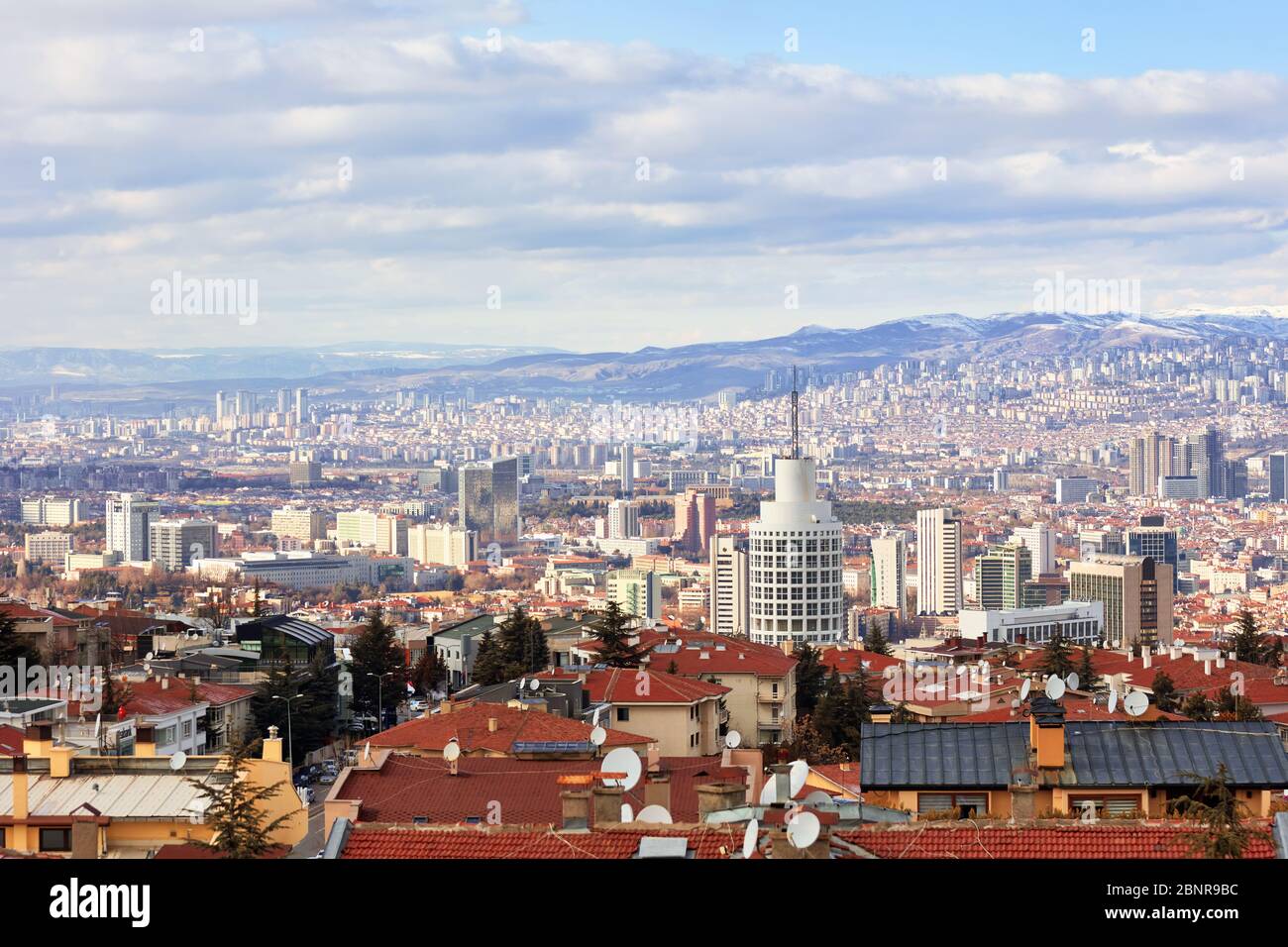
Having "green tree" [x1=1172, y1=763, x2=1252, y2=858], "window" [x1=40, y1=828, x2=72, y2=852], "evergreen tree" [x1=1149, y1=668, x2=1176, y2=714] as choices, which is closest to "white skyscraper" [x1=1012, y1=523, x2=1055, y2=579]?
"evergreen tree" [x1=1149, y1=668, x2=1176, y2=714]

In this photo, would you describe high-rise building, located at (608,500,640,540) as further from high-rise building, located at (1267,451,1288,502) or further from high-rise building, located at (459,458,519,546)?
high-rise building, located at (1267,451,1288,502)

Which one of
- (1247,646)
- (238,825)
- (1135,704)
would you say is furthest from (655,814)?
(1247,646)

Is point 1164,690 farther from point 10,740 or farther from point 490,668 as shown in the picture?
point 10,740

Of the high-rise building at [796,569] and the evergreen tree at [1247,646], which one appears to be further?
the high-rise building at [796,569]

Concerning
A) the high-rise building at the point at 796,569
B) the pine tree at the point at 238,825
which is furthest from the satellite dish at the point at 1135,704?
the high-rise building at the point at 796,569

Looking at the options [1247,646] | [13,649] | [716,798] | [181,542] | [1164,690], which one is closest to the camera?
[716,798]

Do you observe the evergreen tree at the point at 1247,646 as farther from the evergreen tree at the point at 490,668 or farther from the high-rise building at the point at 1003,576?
the high-rise building at the point at 1003,576
